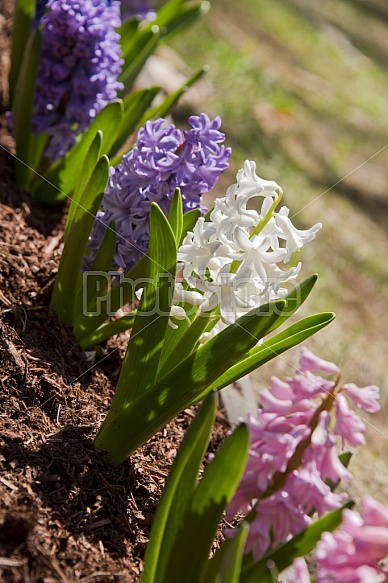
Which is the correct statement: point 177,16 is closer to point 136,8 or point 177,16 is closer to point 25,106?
point 136,8

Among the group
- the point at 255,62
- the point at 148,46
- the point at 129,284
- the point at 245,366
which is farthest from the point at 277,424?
the point at 255,62

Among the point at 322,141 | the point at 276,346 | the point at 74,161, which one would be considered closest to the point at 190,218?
the point at 276,346

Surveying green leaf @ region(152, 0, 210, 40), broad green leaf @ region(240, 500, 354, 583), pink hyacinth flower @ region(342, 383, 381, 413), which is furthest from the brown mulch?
green leaf @ region(152, 0, 210, 40)

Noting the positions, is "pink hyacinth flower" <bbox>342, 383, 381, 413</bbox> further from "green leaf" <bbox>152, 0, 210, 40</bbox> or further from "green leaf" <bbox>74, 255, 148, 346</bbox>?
"green leaf" <bbox>152, 0, 210, 40</bbox>

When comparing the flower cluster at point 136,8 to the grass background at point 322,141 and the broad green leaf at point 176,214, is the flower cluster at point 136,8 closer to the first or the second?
the grass background at point 322,141

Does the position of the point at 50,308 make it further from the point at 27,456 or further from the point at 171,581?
the point at 171,581
